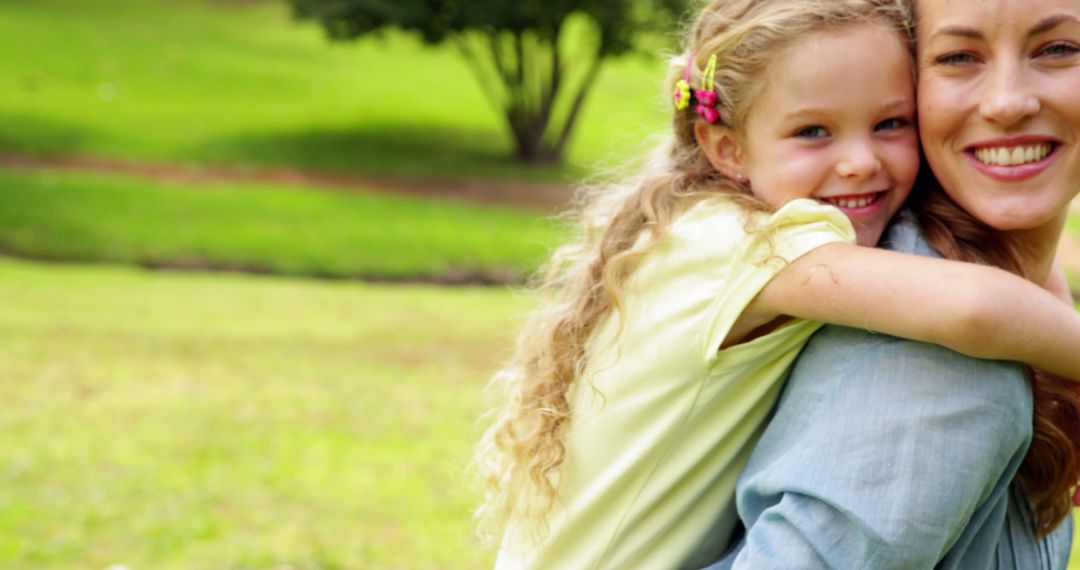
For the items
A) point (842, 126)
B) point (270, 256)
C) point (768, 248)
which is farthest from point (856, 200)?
point (270, 256)

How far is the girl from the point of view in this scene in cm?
187

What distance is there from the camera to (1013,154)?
195 centimetres

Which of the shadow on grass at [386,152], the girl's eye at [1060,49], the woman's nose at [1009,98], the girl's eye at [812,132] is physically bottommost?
the shadow on grass at [386,152]

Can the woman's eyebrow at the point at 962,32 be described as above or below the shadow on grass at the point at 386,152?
above

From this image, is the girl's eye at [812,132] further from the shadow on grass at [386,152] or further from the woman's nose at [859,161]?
the shadow on grass at [386,152]

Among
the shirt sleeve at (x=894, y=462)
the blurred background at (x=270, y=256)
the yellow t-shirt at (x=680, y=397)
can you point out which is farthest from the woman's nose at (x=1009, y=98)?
the blurred background at (x=270, y=256)

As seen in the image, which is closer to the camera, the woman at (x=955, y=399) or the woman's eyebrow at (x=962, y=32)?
the woman at (x=955, y=399)

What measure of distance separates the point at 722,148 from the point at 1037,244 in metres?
0.52

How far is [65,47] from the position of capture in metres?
27.3

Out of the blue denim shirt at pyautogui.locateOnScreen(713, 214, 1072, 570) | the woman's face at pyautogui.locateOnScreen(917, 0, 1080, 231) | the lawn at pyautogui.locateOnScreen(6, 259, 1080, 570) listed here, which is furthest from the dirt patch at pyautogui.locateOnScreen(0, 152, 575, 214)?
the blue denim shirt at pyautogui.locateOnScreen(713, 214, 1072, 570)

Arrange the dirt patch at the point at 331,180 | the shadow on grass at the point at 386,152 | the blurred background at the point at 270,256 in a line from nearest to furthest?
1. the blurred background at the point at 270,256
2. the dirt patch at the point at 331,180
3. the shadow on grass at the point at 386,152

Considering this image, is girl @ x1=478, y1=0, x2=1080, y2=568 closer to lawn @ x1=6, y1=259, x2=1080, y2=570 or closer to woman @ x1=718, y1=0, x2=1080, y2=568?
woman @ x1=718, y1=0, x2=1080, y2=568

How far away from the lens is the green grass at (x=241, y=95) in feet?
Answer: 75.2

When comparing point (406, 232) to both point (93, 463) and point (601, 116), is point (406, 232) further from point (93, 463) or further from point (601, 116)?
point (601, 116)
